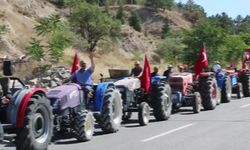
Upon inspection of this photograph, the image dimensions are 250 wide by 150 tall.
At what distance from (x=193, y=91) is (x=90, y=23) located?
37.2 m

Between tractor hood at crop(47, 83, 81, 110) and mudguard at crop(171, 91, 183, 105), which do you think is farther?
mudguard at crop(171, 91, 183, 105)

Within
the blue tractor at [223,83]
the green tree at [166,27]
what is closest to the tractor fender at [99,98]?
the blue tractor at [223,83]

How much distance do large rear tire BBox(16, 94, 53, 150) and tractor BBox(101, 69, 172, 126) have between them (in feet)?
15.4

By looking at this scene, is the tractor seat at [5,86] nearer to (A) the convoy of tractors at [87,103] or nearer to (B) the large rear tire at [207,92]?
(A) the convoy of tractors at [87,103]

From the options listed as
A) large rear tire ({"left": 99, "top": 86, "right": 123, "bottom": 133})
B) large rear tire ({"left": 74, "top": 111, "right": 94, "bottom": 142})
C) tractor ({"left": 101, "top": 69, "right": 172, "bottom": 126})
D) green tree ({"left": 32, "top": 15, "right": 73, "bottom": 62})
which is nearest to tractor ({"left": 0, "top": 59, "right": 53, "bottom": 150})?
large rear tire ({"left": 74, "top": 111, "right": 94, "bottom": 142})

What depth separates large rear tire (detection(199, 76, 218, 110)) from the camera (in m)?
19.6

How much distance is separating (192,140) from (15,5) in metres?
45.2

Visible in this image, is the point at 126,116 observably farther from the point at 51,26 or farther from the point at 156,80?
the point at 51,26

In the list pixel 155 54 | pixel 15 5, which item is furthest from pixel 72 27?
pixel 155 54

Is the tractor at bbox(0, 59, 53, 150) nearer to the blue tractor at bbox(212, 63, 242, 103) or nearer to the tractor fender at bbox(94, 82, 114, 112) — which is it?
the tractor fender at bbox(94, 82, 114, 112)

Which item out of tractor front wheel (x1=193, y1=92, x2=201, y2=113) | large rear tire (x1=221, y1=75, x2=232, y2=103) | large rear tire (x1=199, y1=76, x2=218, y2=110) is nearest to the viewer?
tractor front wheel (x1=193, y1=92, x2=201, y2=113)

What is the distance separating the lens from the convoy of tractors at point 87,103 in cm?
1009

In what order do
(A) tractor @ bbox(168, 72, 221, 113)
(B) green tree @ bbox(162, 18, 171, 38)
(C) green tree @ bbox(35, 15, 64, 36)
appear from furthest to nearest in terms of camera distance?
(B) green tree @ bbox(162, 18, 171, 38) < (C) green tree @ bbox(35, 15, 64, 36) < (A) tractor @ bbox(168, 72, 221, 113)

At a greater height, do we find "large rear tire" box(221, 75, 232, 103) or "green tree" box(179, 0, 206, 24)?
"green tree" box(179, 0, 206, 24)
